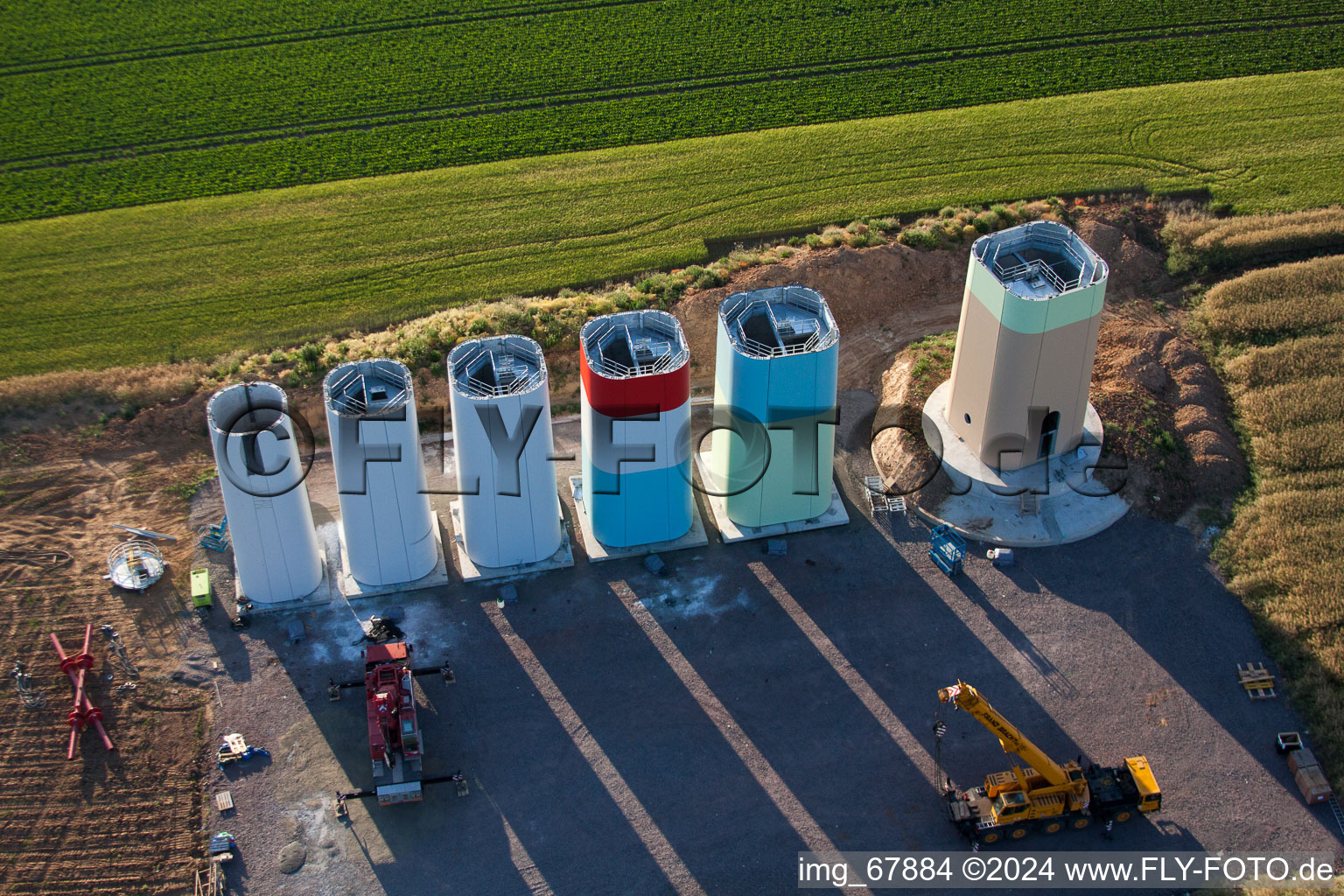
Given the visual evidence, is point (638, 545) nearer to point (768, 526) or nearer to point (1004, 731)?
point (768, 526)

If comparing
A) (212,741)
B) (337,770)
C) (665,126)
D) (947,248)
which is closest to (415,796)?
(337,770)

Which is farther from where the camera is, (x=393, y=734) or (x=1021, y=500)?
(x=1021, y=500)

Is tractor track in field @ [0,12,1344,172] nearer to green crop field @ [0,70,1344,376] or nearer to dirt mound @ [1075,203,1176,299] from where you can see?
green crop field @ [0,70,1344,376]

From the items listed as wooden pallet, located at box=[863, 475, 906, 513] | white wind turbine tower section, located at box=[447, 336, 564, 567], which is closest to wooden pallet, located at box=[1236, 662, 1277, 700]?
wooden pallet, located at box=[863, 475, 906, 513]

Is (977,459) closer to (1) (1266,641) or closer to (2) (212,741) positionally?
(1) (1266,641)

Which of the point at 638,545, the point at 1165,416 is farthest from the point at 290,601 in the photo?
the point at 1165,416

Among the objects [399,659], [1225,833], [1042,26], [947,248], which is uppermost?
[1042,26]

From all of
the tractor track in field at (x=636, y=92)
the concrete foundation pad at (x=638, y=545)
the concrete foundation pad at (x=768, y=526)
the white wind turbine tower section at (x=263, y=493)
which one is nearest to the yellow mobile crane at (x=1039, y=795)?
the concrete foundation pad at (x=768, y=526)
